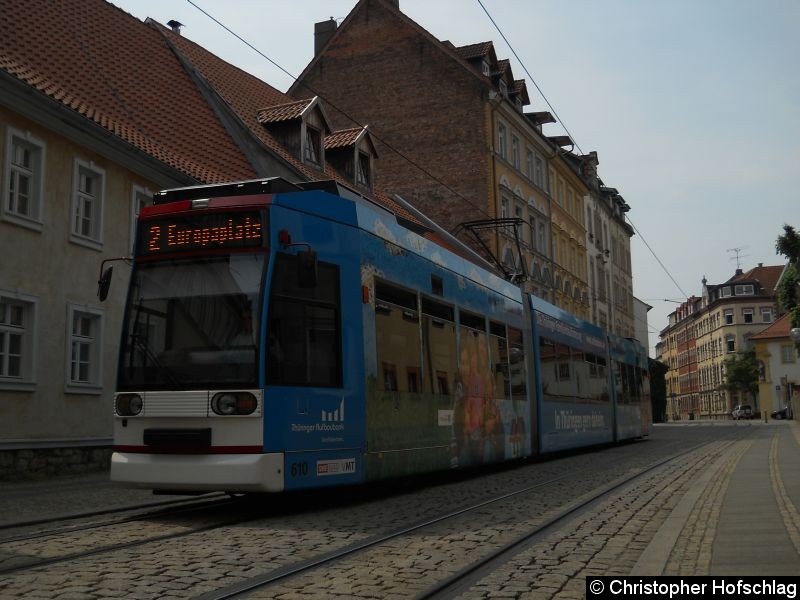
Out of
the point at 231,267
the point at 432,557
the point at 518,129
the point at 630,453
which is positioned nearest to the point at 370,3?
the point at 518,129

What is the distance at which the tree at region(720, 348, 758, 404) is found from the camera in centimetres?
9619

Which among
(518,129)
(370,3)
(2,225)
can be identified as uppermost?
(370,3)

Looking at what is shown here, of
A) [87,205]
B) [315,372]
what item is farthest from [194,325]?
[87,205]

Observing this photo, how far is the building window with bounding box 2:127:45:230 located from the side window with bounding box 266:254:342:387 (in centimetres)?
841

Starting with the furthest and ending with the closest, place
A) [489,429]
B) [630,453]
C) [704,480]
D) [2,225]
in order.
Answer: [630,453], [2,225], [489,429], [704,480]

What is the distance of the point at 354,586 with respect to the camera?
5.89 metres

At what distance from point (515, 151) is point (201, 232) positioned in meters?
34.9

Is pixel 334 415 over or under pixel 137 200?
under

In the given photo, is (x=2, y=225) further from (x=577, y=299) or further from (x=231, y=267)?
(x=577, y=299)

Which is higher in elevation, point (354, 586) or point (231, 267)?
point (231, 267)

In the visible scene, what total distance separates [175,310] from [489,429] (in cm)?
673

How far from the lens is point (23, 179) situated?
661 inches

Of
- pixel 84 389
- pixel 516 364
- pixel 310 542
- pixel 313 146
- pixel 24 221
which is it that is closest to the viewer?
pixel 310 542

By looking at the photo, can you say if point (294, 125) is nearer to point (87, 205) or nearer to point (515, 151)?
point (87, 205)
